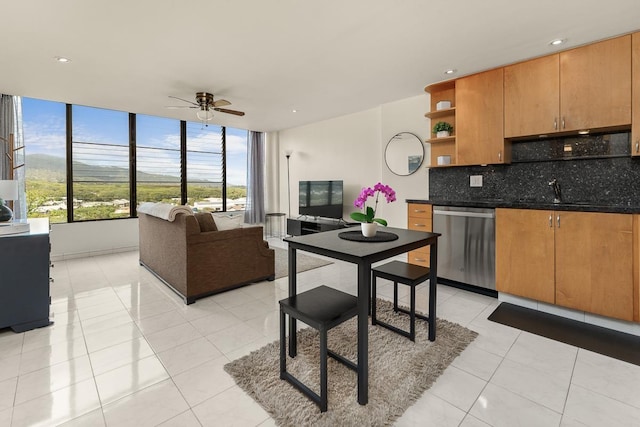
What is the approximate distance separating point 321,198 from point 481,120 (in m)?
3.07

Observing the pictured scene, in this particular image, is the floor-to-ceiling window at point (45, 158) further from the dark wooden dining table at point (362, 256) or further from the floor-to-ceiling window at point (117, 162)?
the dark wooden dining table at point (362, 256)

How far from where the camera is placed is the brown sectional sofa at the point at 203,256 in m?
2.98

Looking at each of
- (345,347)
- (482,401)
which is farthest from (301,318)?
(482,401)

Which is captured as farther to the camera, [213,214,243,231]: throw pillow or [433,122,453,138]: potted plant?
[433,122,453,138]: potted plant

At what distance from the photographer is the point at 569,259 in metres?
2.59

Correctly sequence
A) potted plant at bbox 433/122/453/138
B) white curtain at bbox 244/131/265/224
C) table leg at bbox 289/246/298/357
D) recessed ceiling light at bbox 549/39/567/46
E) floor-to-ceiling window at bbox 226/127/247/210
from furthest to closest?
white curtain at bbox 244/131/265/224
floor-to-ceiling window at bbox 226/127/247/210
potted plant at bbox 433/122/453/138
recessed ceiling light at bbox 549/39/567/46
table leg at bbox 289/246/298/357

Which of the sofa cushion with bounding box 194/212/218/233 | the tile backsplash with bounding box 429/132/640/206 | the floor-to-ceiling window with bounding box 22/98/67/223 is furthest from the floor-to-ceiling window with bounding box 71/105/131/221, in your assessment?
the tile backsplash with bounding box 429/132/640/206

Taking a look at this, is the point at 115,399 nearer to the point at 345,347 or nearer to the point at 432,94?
the point at 345,347

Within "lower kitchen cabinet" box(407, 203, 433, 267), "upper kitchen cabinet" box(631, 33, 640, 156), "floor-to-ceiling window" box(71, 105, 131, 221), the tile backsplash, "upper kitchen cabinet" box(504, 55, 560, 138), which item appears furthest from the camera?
"floor-to-ceiling window" box(71, 105, 131, 221)

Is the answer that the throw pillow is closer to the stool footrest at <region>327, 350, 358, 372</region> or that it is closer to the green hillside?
the stool footrest at <region>327, 350, 358, 372</region>

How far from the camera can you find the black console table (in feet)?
7.70

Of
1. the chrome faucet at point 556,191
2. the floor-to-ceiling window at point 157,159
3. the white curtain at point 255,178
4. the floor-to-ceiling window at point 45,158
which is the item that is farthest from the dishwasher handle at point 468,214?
the floor-to-ceiling window at point 45,158

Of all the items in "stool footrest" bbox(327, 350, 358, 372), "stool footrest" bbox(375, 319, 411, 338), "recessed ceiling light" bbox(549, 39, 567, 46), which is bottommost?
"stool footrest" bbox(375, 319, 411, 338)

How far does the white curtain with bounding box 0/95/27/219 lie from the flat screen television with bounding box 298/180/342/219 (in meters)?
4.26
